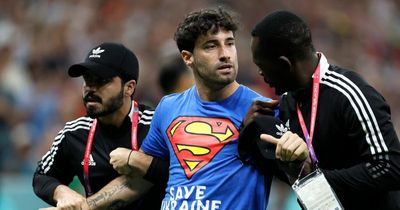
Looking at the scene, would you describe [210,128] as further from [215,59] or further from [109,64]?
[109,64]

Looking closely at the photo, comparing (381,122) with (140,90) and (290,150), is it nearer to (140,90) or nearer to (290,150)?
(290,150)

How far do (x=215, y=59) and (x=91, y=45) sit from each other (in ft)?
27.6

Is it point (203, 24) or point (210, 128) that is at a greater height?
point (203, 24)

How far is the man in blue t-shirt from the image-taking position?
605 cm

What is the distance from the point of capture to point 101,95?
22.1 feet

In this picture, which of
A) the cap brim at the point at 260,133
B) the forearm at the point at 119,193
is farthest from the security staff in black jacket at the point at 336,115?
the forearm at the point at 119,193

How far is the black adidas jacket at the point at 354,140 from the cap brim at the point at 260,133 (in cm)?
11

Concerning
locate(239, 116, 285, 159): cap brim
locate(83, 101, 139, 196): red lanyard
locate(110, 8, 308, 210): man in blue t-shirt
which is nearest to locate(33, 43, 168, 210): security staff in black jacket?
locate(83, 101, 139, 196): red lanyard

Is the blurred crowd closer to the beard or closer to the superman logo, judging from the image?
the beard

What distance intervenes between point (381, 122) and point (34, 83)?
8850mm

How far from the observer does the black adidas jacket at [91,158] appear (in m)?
6.81

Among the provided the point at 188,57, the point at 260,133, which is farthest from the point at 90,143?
the point at 260,133

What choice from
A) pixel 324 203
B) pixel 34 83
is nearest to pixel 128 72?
pixel 324 203

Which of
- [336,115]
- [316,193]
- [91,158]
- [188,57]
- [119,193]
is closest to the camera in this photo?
[316,193]
